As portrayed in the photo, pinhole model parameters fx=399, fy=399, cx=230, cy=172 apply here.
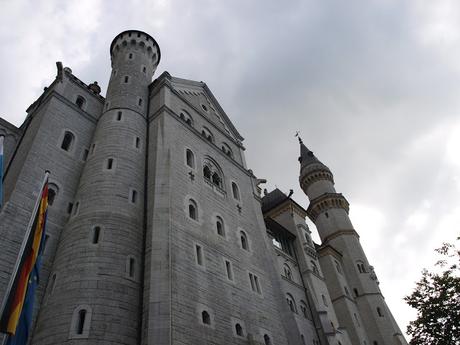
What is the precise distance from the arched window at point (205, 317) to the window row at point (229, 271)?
2439 millimetres

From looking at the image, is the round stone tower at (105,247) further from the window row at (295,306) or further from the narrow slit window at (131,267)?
the window row at (295,306)

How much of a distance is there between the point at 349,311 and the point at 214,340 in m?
22.3

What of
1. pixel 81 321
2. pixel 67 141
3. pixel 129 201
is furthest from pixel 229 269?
pixel 67 141

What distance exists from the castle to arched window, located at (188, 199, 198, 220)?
0.26 ft

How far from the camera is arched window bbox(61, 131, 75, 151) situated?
76.6 feet

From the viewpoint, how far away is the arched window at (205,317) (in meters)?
17.0

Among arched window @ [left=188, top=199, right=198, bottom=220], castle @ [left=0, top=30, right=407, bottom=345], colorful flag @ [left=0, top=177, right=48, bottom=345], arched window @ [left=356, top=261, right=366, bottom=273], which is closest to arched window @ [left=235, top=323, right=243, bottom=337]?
castle @ [left=0, top=30, right=407, bottom=345]

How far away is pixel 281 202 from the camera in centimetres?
3894

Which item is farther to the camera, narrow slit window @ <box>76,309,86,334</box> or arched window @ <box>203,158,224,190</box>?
arched window @ <box>203,158,224,190</box>

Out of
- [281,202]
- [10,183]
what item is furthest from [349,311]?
[10,183]

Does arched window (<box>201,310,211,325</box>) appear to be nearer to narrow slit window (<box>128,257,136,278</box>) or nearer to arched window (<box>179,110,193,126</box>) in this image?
narrow slit window (<box>128,257,136,278</box>)

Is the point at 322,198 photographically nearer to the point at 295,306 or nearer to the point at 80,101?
the point at 295,306

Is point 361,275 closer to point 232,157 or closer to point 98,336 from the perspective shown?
Answer: point 232,157

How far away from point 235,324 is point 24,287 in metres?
11.4
